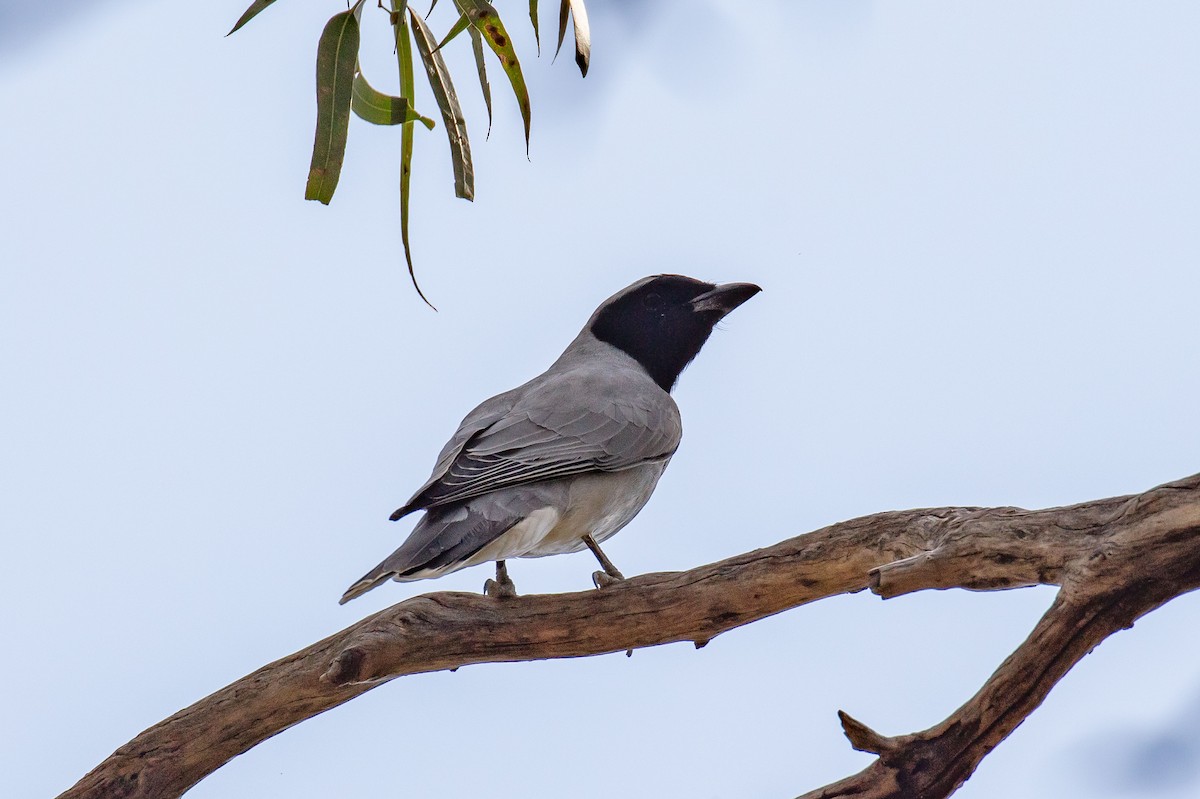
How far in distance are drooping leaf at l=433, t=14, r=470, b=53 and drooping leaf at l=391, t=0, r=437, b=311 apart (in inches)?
3.3

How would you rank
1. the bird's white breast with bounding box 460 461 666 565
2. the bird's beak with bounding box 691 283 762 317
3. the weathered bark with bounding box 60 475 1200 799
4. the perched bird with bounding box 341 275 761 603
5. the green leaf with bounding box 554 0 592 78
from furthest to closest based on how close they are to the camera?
1. the bird's beak with bounding box 691 283 762 317
2. the bird's white breast with bounding box 460 461 666 565
3. the perched bird with bounding box 341 275 761 603
4. the green leaf with bounding box 554 0 592 78
5. the weathered bark with bounding box 60 475 1200 799

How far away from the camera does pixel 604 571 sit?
395 centimetres

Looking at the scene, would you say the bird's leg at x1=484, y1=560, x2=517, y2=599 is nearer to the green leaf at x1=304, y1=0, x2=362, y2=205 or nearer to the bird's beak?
the green leaf at x1=304, y1=0, x2=362, y2=205

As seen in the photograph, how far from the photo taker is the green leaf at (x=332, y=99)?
3.17m

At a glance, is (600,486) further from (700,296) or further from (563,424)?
(700,296)

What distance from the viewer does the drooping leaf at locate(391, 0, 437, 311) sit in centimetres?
320

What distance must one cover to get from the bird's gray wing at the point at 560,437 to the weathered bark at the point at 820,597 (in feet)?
1.32

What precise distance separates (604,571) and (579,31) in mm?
1641

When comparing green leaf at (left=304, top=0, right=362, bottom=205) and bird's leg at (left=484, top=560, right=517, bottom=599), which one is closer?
green leaf at (left=304, top=0, right=362, bottom=205)

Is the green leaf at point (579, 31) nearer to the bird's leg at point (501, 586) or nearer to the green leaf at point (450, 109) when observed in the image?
the green leaf at point (450, 109)

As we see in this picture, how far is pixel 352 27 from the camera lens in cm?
326

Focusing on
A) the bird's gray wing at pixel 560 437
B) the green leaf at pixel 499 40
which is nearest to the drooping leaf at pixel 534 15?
the green leaf at pixel 499 40

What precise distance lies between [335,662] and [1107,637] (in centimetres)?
182

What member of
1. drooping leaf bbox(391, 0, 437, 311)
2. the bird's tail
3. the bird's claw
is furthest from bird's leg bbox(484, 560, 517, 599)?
drooping leaf bbox(391, 0, 437, 311)
